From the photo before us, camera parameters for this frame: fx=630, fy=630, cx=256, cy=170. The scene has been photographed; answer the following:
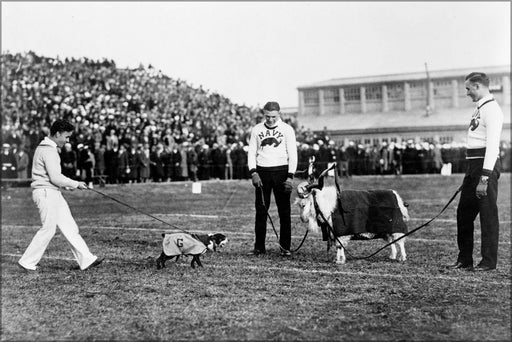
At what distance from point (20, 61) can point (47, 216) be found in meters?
26.3

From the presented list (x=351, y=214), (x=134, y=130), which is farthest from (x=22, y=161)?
(x=351, y=214)

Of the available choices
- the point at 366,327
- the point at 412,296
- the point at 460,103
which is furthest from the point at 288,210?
the point at 460,103

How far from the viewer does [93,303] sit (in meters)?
7.08

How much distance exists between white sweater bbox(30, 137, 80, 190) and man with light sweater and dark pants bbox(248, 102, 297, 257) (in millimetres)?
3004

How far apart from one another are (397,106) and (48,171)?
55872 mm

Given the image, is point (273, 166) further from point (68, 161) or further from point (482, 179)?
point (68, 161)

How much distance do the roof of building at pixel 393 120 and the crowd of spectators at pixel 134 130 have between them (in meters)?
13.8

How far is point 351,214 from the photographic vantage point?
939 centimetres

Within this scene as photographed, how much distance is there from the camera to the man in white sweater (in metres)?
9.12

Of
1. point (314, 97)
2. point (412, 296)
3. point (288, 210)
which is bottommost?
point (412, 296)

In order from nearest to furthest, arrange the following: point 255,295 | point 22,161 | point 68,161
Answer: point 255,295, point 68,161, point 22,161

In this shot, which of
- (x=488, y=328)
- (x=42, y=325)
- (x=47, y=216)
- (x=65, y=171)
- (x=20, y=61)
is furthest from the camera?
(x=20, y=61)

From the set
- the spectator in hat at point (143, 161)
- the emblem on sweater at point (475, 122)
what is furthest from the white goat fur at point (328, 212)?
the spectator in hat at point (143, 161)

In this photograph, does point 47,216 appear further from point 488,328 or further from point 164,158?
point 164,158
